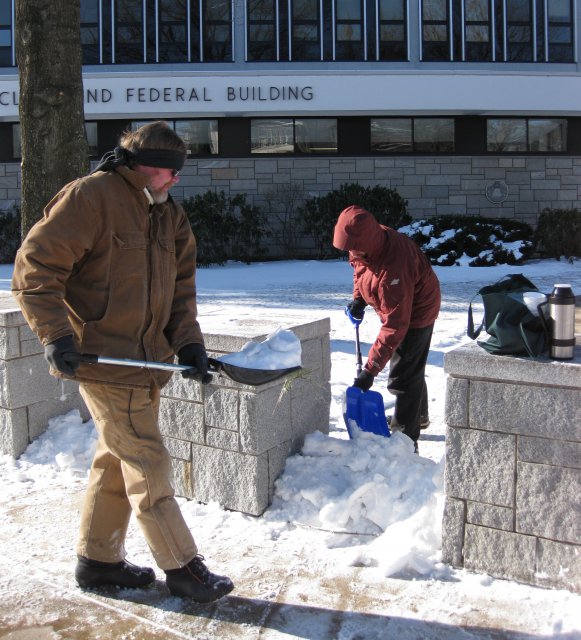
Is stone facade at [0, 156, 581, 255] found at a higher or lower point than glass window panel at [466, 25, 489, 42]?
lower

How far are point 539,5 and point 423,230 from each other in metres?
6.41

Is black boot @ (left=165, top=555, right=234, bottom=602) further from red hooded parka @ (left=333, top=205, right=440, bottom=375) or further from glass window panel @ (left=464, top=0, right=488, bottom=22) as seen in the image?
glass window panel @ (left=464, top=0, right=488, bottom=22)

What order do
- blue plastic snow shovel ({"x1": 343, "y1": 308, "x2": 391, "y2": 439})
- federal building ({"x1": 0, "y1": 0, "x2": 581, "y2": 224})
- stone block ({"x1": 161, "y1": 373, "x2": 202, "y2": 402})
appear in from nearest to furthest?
stone block ({"x1": 161, "y1": 373, "x2": 202, "y2": 402}), blue plastic snow shovel ({"x1": 343, "y1": 308, "x2": 391, "y2": 439}), federal building ({"x1": 0, "y1": 0, "x2": 581, "y2": 224})

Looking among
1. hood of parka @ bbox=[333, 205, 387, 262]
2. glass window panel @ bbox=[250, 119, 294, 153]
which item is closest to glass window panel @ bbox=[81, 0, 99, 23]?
glass window panel @ bbox=[250, 119, 294, 153]

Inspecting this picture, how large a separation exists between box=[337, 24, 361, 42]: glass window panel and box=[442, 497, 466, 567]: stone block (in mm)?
16013

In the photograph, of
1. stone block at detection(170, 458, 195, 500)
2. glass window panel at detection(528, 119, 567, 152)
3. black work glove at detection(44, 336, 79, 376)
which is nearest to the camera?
black work glove at detection(44, 336, 79, 376)

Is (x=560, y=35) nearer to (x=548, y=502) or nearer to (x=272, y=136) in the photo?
(x=272, y=136)

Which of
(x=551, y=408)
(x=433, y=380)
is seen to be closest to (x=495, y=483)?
(x=551, y=408)

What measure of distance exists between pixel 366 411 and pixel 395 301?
73 cm

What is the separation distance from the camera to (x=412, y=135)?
1816 centimetres

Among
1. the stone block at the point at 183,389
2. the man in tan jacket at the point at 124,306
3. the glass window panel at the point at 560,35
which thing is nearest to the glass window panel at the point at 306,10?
the glass window panel at the point at 560,35

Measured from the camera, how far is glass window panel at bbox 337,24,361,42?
1759cm

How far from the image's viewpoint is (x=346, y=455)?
4246 millimetres

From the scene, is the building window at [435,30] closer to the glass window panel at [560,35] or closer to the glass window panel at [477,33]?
the glass window panel at [477,33]
